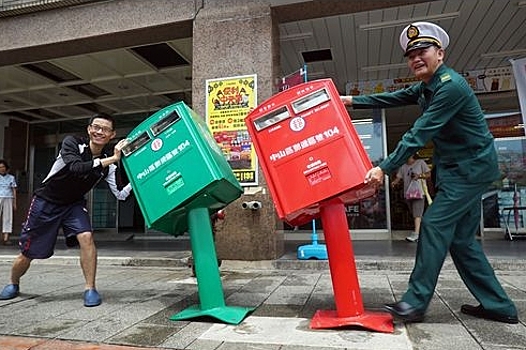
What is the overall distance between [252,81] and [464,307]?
350 cm

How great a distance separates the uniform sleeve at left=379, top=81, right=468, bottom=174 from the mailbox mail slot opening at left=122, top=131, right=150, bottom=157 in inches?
67.3

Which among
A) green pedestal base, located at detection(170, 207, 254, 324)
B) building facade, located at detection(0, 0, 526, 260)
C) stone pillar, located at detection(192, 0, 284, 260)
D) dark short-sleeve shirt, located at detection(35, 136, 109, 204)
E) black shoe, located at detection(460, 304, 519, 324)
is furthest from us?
building facade, located at detection(0, 0, 526, 260)

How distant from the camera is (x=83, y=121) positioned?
11227mm

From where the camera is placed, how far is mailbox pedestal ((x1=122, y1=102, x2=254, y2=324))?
2883 mm

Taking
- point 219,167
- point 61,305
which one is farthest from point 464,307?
point 61,305

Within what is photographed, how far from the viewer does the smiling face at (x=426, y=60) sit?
9.02 feet

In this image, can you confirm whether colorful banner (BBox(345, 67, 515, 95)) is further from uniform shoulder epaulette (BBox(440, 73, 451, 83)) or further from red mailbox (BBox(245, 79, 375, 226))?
red mailbox (BBox(245, 79, 375, 226))

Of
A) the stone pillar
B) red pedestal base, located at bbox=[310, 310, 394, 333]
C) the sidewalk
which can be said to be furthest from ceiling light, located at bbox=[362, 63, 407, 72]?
red pedestal base, located at bbox=[310, 310, 394, 333]

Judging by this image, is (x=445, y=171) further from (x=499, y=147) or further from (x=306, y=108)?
(x=499, y=147)

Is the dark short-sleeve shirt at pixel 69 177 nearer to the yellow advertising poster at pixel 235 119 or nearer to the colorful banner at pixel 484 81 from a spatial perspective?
the yellow advertising poster at pixel 235 119

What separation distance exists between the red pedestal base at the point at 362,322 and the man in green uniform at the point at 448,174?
0.09m

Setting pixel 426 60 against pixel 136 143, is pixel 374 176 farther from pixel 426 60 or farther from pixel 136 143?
pixel 136 143

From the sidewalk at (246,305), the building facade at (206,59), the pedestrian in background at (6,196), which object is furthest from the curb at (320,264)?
the pedestrian in background at (6,196)

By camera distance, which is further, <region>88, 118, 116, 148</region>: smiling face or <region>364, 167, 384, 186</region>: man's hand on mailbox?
<region>88, 118, 116, 148</region>: smiling face
